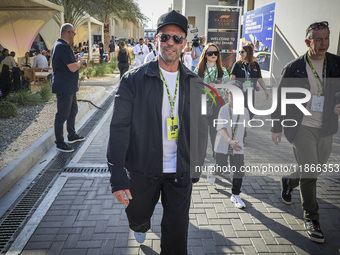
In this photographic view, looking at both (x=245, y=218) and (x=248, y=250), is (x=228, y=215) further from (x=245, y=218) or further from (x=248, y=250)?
(x=248, y=250)

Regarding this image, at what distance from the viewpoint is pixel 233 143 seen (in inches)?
156

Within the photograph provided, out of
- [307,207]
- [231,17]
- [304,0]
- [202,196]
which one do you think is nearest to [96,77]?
[231,17]

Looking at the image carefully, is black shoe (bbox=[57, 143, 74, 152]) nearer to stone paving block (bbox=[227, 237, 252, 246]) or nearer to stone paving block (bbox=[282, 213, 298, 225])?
stone paving block (bbox=[227, 237, 252, 246])

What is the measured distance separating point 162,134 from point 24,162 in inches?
135

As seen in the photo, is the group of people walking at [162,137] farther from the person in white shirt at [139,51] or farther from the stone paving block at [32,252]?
the person in white shirt at [139,51]

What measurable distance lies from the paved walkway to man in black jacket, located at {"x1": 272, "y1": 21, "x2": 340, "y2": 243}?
15.1 inches

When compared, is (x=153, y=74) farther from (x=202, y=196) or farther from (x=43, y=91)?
(x=43, y=91)

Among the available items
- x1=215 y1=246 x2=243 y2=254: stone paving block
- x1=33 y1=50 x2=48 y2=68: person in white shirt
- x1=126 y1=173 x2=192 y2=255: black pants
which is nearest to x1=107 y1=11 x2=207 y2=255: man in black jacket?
x1=126 y1=173 x2=192 y2=255: black pants

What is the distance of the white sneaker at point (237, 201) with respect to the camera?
13.0ft

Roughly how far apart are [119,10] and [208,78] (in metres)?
21.5

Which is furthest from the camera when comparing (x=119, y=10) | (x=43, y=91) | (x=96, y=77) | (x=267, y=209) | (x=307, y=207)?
(x=119, y=10)

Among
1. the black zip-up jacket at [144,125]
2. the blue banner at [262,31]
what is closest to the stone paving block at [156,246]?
the black zip-up jacket at [144,125]

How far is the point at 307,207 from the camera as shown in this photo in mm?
3459

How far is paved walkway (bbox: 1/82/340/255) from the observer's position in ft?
10.4
